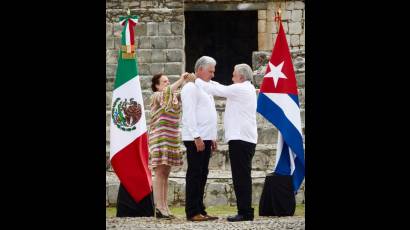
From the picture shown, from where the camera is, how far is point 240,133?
25.0 feet

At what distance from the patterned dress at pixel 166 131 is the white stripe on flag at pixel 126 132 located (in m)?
0.17

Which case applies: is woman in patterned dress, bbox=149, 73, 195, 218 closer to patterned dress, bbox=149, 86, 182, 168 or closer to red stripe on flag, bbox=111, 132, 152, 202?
patterned dress, bbox=149, 86, 182, 168

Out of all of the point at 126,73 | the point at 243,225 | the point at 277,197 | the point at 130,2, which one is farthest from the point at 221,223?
the point at 130,2

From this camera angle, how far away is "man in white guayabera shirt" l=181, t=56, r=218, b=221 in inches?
301

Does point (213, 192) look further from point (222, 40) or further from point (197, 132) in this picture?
point (222, 40)

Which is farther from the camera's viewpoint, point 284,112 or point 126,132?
point 284,112

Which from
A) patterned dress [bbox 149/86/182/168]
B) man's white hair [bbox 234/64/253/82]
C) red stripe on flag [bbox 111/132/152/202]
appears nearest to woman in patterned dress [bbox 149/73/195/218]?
patterned dress [bbox 149/86/182/168]

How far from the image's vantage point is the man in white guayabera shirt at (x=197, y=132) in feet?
25.1

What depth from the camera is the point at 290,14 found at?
50.5 ft

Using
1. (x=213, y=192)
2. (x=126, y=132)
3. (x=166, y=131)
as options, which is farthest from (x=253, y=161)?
(x=126, y=132)

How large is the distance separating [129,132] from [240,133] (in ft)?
3.74

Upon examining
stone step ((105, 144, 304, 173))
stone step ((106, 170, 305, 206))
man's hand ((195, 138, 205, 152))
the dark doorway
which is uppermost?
the dark doorway

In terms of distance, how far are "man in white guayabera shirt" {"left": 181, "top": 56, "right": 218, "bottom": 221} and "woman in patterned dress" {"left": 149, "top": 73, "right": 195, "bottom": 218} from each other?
179 millimetres

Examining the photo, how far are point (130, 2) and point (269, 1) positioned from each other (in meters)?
2.77
